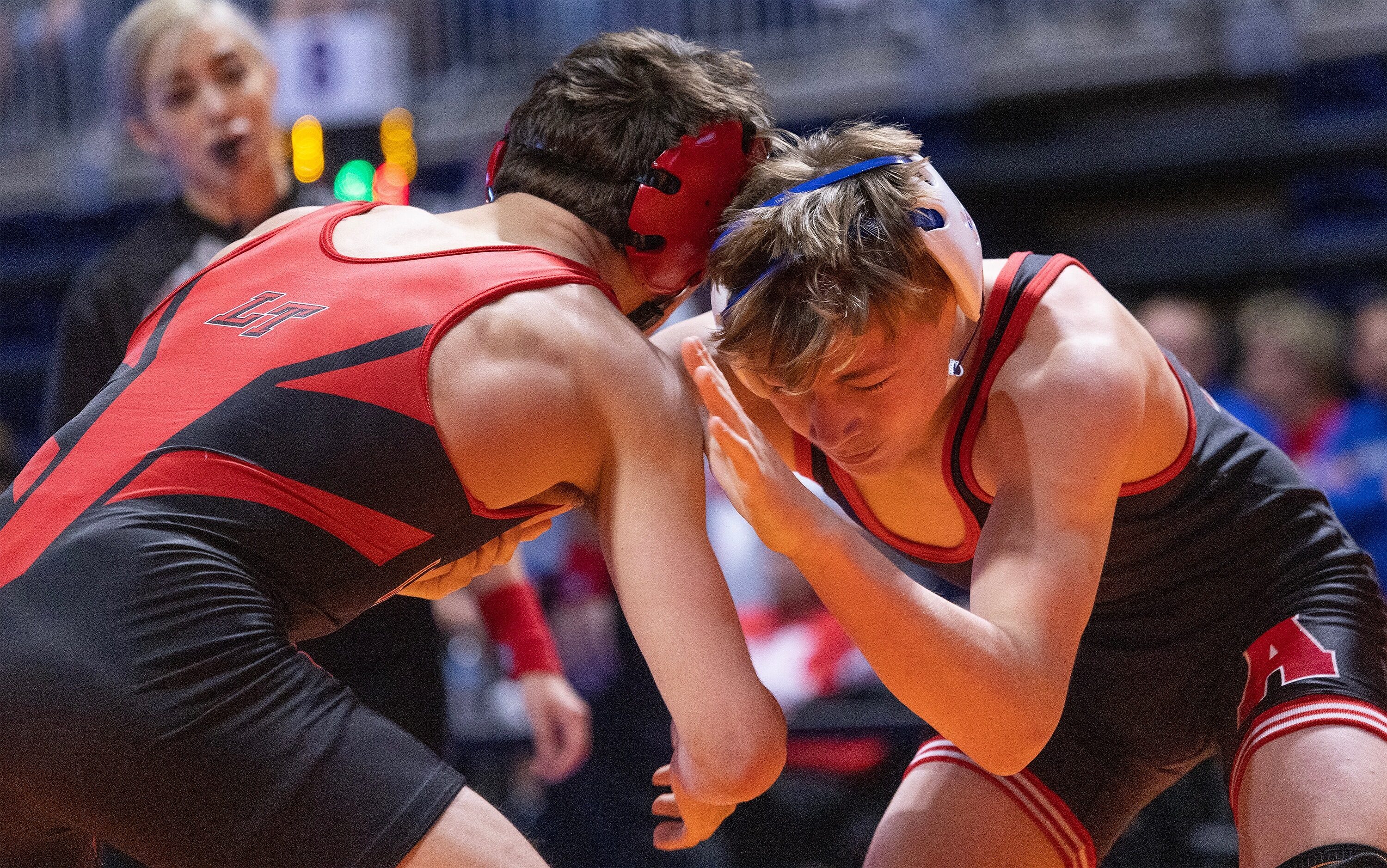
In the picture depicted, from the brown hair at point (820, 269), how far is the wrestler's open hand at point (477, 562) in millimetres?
413

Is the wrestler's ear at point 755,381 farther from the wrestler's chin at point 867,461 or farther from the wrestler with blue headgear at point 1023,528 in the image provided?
the wrestler's chin at point 867,461

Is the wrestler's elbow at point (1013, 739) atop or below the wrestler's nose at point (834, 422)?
below

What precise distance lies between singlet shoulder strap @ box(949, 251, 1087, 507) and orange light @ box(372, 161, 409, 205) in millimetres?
2596

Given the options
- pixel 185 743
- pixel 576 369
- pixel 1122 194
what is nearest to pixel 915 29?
pixel 1122 194

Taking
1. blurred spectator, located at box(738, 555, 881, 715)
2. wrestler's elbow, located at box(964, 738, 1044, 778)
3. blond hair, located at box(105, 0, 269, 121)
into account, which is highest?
blond hair, located at box(105, 0, 269, 121)

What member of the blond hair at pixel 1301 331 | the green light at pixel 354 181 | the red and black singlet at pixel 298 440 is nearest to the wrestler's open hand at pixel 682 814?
the red and black singlet at pixel 298 440

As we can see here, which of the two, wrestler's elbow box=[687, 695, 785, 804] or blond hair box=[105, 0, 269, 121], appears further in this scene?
blond hair box=[105, 0, 269, 121]

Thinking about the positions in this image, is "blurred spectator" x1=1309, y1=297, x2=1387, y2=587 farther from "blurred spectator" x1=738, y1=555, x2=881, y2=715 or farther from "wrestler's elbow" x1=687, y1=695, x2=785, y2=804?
"wrestler's elbow" x1=687, y1=695, x2=785, y2=804

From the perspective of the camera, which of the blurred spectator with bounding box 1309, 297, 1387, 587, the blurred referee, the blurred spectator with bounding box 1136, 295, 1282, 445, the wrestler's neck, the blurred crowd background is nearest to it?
the wrestler's neck

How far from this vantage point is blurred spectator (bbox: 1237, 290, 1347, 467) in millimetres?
4781

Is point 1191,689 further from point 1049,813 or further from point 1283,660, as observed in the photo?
point 1049,813

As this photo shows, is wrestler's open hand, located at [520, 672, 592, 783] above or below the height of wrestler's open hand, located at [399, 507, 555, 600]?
below

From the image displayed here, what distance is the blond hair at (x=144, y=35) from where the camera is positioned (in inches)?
130

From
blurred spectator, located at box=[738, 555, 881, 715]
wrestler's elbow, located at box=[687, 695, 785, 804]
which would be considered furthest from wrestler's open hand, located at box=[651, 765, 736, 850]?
blurred spectator, located at box=[738, 555, 881, 715]
